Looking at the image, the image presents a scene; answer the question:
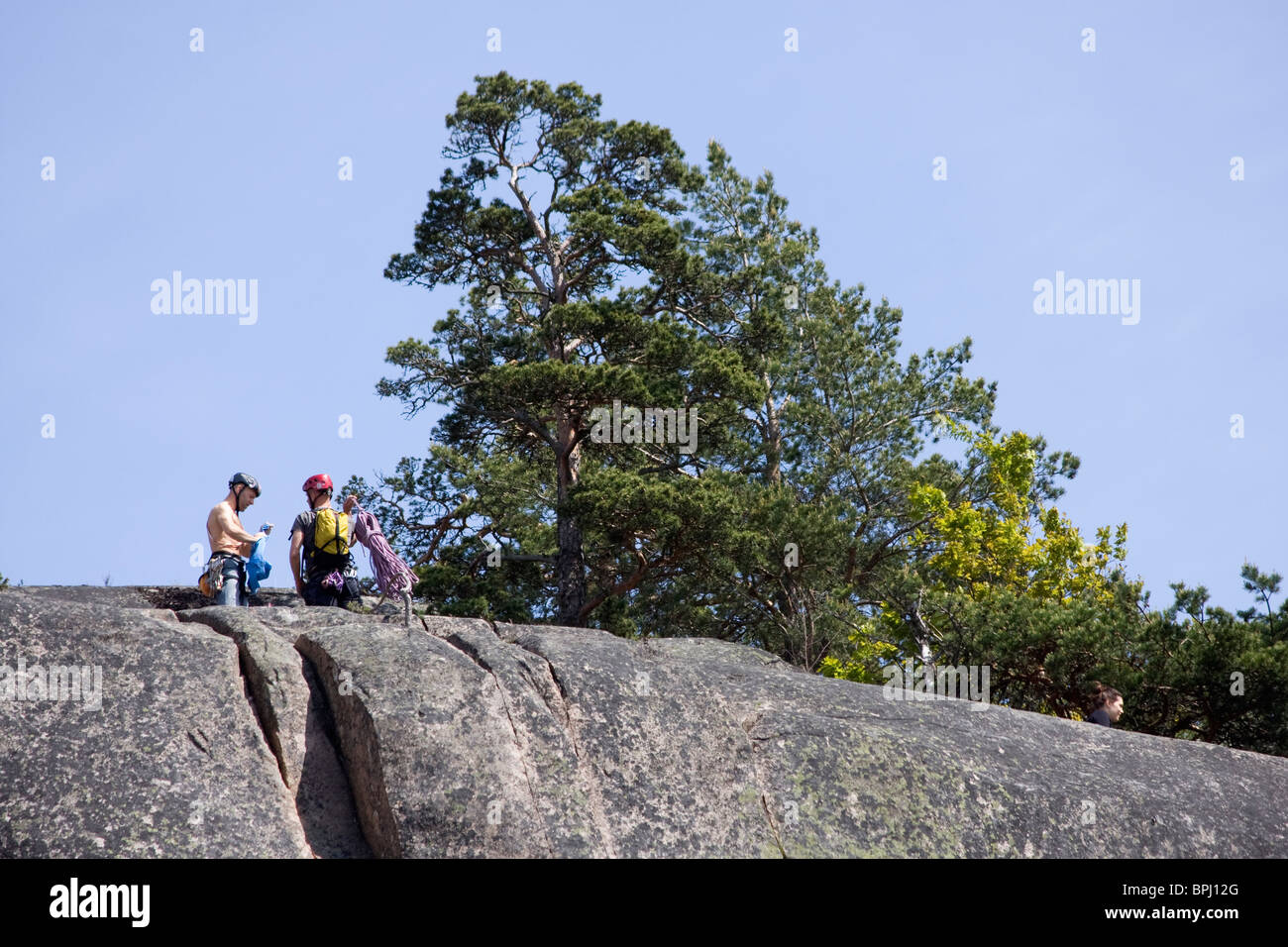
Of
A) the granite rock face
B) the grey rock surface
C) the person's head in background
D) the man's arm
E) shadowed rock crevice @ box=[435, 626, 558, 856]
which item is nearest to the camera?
the grey rock surface

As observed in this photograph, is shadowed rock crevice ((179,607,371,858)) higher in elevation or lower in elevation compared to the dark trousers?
lower

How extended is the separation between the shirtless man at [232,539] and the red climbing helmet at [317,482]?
41 centimetres

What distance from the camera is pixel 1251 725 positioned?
15.4 meters

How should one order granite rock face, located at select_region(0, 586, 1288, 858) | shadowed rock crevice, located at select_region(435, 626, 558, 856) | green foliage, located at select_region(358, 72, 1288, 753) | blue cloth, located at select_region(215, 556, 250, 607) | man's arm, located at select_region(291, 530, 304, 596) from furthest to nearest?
green foliage, located at select_region(358, 72, 1288, 753), man's arm, located at select_region(291, 530, 304, 596), blue cloth, located at select_region(215, 556, 250, 607), shadowed rock crevice, located at select_region(435, 626, 558, 856), granite rock face, located at select_region(0, 586, 1288, 858)

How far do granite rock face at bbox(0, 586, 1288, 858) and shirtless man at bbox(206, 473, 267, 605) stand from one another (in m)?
0.71

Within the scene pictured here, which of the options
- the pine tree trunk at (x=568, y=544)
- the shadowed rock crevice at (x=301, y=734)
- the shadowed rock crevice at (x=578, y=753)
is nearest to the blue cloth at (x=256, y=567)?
the shadowed rock crevice at (x=301, y=734)

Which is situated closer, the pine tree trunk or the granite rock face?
the granite rock face

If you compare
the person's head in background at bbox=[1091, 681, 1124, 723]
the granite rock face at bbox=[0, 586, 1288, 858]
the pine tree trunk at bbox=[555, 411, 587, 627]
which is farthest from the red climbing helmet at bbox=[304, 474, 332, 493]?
the pine tree trunk at bbox=[555, 411, 587, 627]

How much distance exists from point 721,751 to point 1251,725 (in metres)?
8.95

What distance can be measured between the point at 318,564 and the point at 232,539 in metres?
0.72

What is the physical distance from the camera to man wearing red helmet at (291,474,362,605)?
1112 cm

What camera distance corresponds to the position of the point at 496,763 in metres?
8.40

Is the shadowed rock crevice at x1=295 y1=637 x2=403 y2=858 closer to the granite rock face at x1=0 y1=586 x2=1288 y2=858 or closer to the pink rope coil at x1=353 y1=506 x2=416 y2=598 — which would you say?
the granite rock face at x1=0 y1=586 x2=1288 y2=858
